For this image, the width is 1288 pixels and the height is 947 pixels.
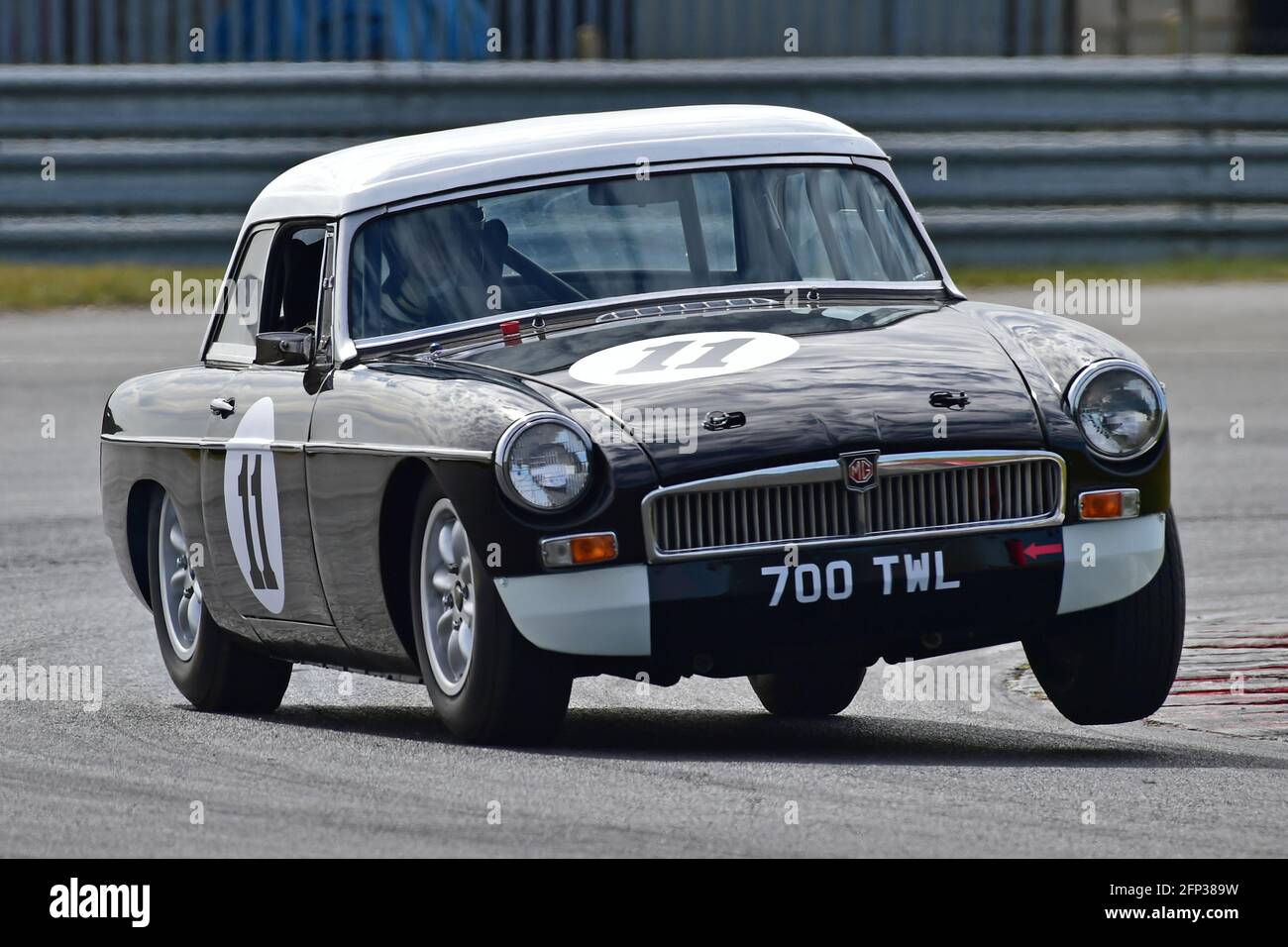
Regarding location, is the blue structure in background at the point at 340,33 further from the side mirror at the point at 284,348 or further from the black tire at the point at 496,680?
the black tire at the point at 496,680

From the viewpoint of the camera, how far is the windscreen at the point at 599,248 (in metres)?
7.75

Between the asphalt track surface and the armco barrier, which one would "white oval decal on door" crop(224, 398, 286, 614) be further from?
the armco barrier

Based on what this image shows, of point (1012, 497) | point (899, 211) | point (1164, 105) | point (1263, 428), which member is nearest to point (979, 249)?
point (1164, 105)

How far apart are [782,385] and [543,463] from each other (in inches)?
24.1

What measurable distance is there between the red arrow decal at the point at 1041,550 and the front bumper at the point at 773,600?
0.08ft

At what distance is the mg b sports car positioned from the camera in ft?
21.8

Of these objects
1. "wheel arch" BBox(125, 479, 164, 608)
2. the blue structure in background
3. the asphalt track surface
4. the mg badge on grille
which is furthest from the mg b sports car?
the blue structure in background

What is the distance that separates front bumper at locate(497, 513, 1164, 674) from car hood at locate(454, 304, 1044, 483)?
233mm

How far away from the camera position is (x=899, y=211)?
8.29m

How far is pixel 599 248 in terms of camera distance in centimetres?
783

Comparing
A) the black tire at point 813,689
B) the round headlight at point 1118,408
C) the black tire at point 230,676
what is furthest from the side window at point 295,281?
the round headlight at point 1118,408

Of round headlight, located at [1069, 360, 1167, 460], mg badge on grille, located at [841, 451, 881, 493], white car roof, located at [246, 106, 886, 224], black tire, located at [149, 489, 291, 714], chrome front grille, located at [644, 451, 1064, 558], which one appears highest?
white car roof, located at [246, 106, 886, 224]

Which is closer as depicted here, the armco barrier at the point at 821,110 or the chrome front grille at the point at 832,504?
the chrome front grille at the point at 832,504

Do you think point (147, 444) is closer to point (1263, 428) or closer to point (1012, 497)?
point (1012, 497)
